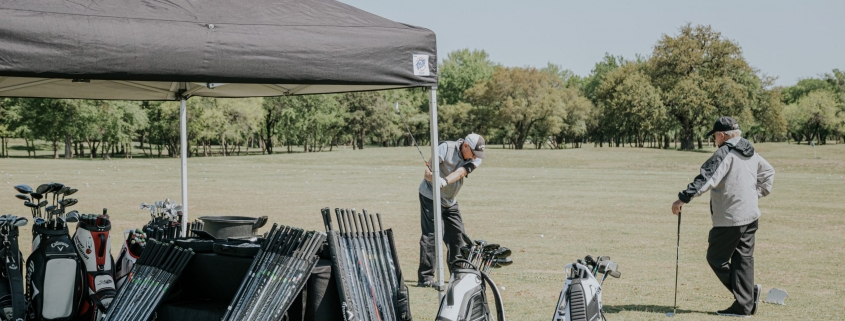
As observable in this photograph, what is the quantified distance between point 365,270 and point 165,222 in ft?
7.82

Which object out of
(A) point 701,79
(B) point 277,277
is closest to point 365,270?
(B) point 277,277

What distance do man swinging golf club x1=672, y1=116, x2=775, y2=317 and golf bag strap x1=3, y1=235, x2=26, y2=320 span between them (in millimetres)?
4956

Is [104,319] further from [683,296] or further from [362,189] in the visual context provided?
[362,189]

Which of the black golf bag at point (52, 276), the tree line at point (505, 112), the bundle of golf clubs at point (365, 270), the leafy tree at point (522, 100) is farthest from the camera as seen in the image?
the leafy tree at point (522, 100)

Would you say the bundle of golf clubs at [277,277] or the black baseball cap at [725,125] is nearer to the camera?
the bundle of golf clubs at [277,277]

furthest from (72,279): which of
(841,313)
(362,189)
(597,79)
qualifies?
(597,79)

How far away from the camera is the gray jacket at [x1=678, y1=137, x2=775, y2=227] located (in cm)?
648

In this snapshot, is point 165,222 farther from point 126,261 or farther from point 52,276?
point 52,276

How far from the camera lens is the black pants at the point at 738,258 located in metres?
6.61

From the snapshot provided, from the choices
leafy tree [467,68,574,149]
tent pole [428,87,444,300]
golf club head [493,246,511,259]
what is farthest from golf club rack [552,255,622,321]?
leafy tree [467,68,574,149]

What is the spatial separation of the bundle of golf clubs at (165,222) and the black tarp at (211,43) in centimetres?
156

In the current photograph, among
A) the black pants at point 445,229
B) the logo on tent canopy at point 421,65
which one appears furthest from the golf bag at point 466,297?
the black pants at point 445,229

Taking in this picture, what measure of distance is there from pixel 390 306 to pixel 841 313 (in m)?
4.42

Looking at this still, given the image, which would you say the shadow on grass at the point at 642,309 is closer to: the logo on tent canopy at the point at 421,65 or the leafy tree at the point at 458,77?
the logo on tent canopy at the point at 421,65
